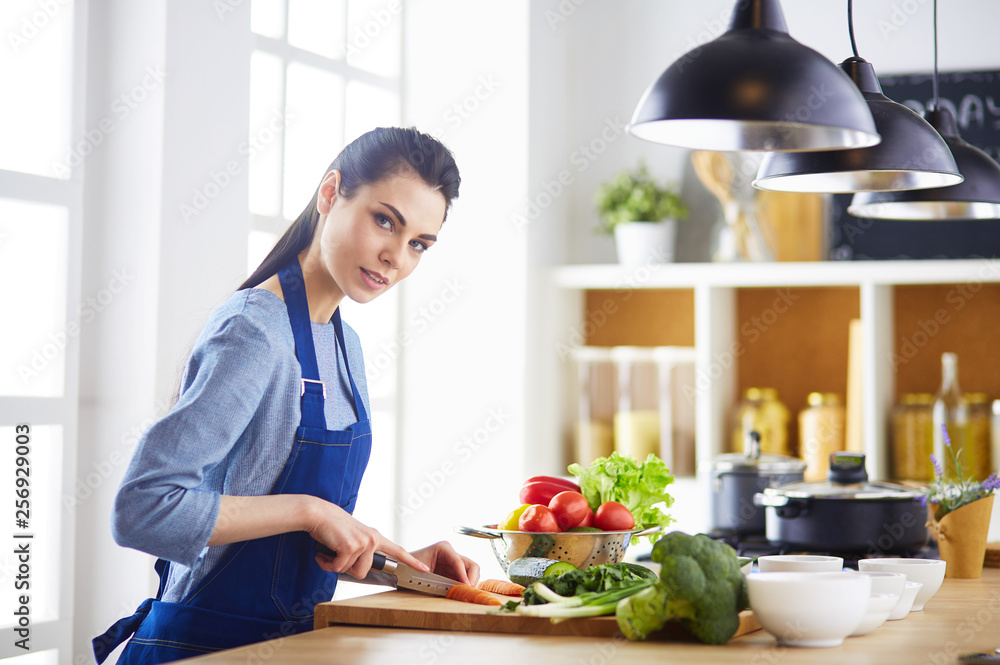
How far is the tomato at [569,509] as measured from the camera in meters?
1.82

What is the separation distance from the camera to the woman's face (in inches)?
75.8

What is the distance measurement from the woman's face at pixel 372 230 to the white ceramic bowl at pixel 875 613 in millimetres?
965

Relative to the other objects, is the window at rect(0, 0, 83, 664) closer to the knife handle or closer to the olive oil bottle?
the knife handle

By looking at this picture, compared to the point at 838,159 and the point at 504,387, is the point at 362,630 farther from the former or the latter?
the point at 504,387

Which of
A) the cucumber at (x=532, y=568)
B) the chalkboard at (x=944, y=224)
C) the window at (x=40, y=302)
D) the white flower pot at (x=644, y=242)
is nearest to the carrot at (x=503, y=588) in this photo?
the cucumber at (x=532, y=568)

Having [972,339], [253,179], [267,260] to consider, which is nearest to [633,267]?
[972,339]

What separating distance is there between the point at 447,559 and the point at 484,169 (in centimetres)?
222

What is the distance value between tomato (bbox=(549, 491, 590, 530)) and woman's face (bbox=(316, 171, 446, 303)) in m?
0.49

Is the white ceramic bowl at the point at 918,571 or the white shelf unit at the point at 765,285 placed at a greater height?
the white shelf unit at the point at 765,285

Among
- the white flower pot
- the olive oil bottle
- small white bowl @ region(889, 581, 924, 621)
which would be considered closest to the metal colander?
small white bowl @ region(889, 581, 924, 621)

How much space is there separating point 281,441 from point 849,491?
1.23m

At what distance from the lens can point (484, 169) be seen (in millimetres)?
3953

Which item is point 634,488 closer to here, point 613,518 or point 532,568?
point 613,518

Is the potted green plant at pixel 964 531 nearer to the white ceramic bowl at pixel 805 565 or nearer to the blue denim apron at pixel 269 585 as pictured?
the white ceramic bowl at pixel 805 565
